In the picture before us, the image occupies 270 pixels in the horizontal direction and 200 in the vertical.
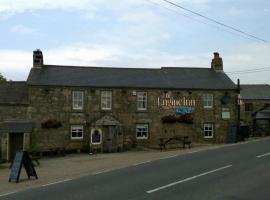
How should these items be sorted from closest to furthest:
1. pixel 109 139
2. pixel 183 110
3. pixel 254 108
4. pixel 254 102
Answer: pixel 109 139 → pixel 183 110 → pixel 254 108 → pixel 254 102

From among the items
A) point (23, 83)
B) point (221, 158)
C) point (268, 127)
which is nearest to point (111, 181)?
point (221, 158)

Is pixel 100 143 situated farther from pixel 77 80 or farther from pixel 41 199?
pixel 41 199

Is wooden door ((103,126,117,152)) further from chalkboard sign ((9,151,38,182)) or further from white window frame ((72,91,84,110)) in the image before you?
chalkboard sign ((9,151,38,182))

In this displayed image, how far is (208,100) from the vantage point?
43.4 m

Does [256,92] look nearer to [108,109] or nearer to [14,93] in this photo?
[108,109]

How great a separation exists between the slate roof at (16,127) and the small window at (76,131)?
3412 millimetres

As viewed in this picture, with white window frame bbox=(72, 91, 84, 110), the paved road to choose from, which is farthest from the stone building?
the paved road

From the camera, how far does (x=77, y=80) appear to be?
42.0 metres

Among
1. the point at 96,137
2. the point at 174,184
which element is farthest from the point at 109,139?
the point at 174,184

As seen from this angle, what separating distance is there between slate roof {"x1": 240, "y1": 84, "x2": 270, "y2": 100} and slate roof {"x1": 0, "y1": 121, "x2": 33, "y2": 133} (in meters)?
38.1

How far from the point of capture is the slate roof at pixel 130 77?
137 ft

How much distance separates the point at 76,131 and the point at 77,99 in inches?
103

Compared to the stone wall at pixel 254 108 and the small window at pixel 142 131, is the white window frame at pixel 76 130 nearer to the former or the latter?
the small window at pixel 142 131

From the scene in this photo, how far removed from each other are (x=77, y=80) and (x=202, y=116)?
11.2 meters
